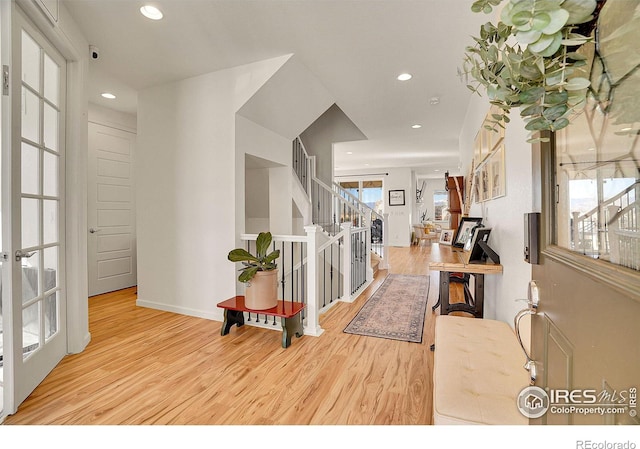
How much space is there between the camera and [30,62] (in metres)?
1.85

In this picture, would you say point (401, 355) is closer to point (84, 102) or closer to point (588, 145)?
point (588, 145)

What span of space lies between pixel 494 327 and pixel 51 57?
11.3 feet

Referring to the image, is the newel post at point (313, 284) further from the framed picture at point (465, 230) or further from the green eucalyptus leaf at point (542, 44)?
the green eucalyptus leaf at point (542, 44)

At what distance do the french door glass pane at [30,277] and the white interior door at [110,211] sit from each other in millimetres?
2425

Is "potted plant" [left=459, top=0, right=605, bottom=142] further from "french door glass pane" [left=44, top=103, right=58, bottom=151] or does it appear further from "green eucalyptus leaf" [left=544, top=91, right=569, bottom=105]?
"french door glass pane" [left=44, top=103, right=58, bottom=151]

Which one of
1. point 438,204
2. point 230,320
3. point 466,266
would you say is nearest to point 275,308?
point 230,320

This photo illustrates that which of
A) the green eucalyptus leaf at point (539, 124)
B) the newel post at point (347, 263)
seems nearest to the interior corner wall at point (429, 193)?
the newel post at point (347, 263)

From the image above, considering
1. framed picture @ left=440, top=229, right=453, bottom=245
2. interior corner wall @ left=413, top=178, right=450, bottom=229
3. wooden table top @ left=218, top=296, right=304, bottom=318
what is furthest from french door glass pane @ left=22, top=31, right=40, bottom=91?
interior corner wall @ left=413, top=178, right=450, bottom=229

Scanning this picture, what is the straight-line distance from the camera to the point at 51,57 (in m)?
2.08

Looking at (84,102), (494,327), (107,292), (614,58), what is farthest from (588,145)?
(107,292)

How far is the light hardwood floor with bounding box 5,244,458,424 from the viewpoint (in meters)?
1.61

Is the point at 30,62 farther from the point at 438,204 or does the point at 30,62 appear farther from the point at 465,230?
the point at 438,204

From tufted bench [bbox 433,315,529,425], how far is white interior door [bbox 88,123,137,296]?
14.8 ft

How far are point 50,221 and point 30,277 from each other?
444 mm
